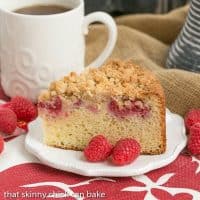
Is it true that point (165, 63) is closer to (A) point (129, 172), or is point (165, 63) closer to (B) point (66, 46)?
(B) point (66, 46)

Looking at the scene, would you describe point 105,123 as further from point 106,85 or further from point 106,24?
point 106,24

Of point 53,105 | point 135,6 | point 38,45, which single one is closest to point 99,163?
point 53,105

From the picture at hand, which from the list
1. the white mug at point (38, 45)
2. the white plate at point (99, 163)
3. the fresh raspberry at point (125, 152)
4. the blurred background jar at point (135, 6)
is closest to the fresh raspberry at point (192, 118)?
the white plate at point (99, 163)

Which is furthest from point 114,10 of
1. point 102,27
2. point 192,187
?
point 192,187

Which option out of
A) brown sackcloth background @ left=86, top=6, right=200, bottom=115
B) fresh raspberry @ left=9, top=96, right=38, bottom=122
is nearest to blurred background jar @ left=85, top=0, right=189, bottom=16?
brown sackcloth background @ left=86, top=6, right=200, bottom=115

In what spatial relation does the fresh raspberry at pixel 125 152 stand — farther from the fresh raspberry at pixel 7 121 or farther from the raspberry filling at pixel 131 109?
the fresh raspberry at pixel 7 121

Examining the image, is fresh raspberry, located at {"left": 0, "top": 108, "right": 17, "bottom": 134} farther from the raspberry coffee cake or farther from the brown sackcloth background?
the brown sackcloth background
